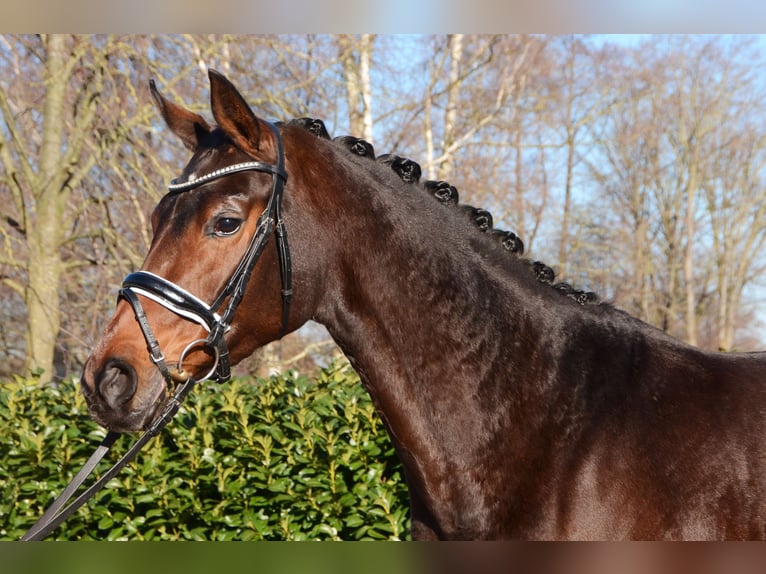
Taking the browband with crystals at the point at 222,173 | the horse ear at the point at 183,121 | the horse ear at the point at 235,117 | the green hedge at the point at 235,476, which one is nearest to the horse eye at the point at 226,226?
the browband with crystals at the point at 222,173

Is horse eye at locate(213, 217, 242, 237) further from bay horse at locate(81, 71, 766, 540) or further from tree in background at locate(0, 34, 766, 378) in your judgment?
tree in background at locate(0, 34, 766, 378)

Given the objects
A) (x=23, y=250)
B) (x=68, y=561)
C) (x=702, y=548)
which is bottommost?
(x=68, y=561)

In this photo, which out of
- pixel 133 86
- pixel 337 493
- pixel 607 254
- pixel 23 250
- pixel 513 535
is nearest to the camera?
pixel 513 535

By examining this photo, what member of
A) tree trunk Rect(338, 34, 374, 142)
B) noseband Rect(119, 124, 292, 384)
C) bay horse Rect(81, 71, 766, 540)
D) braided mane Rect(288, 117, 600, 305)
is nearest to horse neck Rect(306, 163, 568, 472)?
bay horse Rect(81, 71, 766, 540)

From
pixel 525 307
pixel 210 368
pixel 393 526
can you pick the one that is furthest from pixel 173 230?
pixel 393 526

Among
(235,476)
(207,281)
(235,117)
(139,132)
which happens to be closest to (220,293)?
(207,281)

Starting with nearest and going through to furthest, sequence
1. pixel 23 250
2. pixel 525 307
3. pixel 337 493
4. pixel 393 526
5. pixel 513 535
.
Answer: pixel 513 535 < pixel 525 307 < pixel 393 526 < pixel 337 493 < pixel 23 250

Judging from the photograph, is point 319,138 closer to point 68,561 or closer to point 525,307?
point 525,307

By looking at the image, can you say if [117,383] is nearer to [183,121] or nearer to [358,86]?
[183,121]

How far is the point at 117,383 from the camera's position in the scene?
2.29 meters

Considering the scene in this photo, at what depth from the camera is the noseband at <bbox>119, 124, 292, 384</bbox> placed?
232cm

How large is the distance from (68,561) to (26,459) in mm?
3550

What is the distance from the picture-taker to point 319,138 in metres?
2.81

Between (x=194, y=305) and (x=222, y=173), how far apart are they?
0.46 meters
